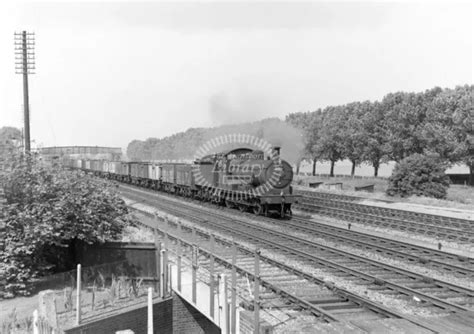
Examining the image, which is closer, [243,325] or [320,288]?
[243,325]

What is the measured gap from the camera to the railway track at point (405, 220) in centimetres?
1683

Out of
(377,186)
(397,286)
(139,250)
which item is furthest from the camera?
(377,186)

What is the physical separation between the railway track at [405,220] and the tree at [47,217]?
12.0 metres

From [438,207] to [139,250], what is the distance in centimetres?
2072

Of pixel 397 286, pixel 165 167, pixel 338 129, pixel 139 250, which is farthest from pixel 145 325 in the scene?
pixel 338 129

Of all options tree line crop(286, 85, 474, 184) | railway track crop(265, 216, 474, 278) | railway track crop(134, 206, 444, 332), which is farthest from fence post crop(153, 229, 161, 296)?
tree line crop(286, 85, 474, 184)

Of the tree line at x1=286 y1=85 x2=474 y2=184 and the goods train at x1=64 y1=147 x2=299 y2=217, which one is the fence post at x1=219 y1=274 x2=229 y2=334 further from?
the tree line at x1=286 y1=85 x2=474 y2=184

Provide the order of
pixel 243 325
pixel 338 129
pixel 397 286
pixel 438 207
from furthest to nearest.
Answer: pixel 338 129, pixel 438 207, pixel 397 286, pixel 243 325

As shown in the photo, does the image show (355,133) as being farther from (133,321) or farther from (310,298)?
(133,321)

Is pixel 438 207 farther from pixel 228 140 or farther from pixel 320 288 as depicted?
pixel 228 140

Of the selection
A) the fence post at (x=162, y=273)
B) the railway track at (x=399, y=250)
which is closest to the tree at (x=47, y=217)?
the fence post at (x=162, y=273)

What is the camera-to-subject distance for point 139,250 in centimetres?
1147

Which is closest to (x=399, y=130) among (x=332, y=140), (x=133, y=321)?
(x=332, y=140)

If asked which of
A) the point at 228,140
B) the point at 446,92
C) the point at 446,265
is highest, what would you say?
the point at 446,92
